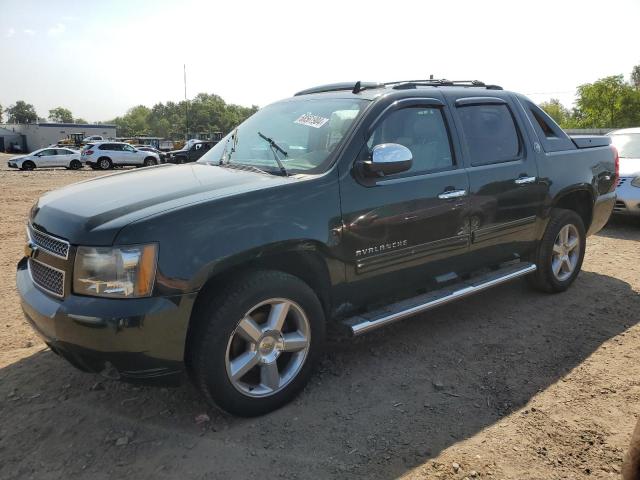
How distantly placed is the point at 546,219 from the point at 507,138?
2.86 ft

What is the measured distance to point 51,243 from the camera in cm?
283

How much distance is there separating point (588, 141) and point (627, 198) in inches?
139

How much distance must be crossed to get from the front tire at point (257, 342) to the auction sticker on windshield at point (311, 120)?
48.2 inches

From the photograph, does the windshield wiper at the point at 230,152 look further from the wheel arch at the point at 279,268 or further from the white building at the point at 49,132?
the white building at the point at 49,132

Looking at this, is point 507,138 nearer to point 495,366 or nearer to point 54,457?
point 495,366

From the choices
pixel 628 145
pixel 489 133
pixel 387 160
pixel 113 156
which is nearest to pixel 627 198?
pixel 628 145

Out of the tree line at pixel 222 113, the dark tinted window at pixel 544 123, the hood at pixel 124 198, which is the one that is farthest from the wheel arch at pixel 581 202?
the tree line at pixel 222 113

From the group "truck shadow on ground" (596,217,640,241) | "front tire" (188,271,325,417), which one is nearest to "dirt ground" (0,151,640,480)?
"front tire" (188,271,325,417)

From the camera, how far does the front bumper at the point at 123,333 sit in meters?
2.52

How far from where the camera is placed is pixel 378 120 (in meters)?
3.52

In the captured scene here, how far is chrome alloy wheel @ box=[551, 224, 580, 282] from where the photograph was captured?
4.94 meters

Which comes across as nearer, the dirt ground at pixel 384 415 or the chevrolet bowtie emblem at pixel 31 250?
the dirt ground at pixel 384 415

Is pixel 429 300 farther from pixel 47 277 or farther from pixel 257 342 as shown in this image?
pixel 47 277

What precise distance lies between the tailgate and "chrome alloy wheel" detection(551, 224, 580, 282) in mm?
829
